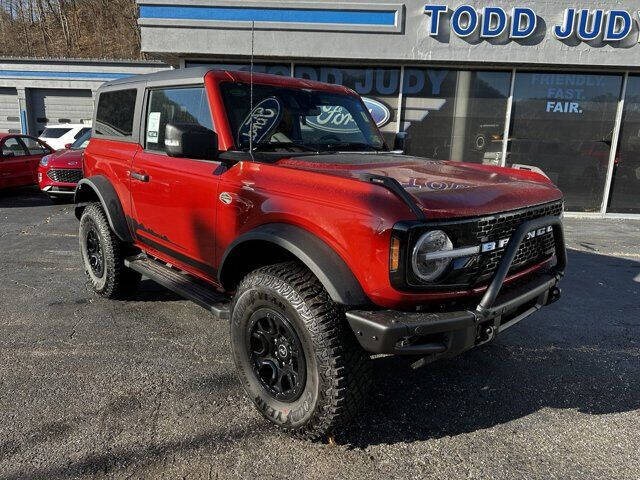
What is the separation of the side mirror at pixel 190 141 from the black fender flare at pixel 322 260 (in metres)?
0.61

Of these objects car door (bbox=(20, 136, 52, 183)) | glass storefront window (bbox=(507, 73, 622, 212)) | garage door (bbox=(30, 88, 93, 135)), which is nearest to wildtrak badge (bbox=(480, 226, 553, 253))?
glass storefront window (bbox=(507, 73, 622, 212))

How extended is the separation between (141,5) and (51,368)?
7703mm

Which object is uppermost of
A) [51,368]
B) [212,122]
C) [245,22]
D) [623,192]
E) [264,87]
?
[245,22]

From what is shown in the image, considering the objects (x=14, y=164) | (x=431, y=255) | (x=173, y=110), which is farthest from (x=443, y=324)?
(x=14, y=164)

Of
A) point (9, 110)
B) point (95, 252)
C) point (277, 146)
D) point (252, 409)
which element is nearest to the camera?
point (252, 409)

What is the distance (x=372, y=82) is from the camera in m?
9.44

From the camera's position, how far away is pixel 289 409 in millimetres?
2480

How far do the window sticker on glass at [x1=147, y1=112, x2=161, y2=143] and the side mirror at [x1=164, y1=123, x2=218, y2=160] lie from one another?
105cm

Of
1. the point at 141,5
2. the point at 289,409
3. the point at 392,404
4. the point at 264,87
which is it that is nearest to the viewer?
the point at 289,409

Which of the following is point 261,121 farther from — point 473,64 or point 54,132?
point 54,132

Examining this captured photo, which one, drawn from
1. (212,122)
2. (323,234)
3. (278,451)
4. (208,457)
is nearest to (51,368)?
(208,457)

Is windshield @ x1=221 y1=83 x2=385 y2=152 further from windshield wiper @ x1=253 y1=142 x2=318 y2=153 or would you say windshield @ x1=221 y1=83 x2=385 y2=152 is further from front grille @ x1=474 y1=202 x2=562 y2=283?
front grille @ x1=474 y1=202 x2=562 y2=283

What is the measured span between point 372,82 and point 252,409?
7967 mm

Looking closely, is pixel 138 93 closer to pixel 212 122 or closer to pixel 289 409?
pixel 212 122
